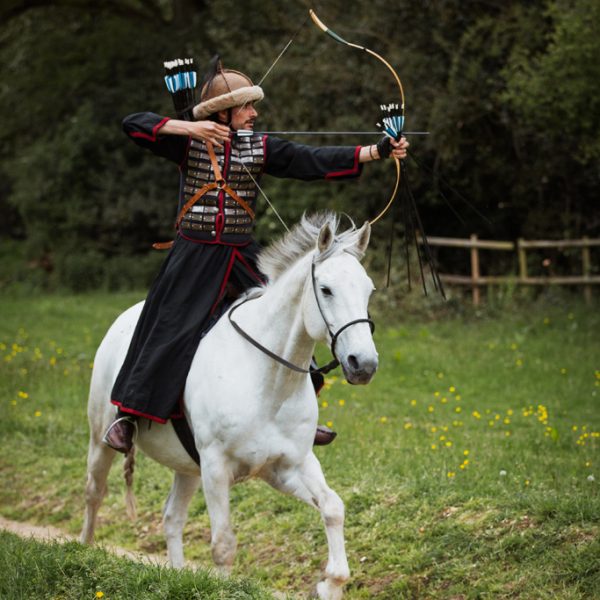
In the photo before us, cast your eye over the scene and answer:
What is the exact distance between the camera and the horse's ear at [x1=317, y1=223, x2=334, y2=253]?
524cm

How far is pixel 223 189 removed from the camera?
20.1 feet

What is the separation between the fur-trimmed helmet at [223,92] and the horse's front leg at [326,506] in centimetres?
214

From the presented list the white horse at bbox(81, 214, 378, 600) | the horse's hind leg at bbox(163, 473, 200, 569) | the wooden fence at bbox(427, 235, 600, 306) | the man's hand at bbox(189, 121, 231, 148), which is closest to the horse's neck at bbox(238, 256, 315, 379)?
the white horse at bbox(81, 214, 378, 600)

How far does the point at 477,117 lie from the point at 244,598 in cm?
1379

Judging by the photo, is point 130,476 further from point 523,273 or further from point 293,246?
point 523,273

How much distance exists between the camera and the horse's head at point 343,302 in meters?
4.85

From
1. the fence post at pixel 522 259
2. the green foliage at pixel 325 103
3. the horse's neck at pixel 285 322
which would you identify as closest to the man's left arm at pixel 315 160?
the horse's neck at pixel 285 322

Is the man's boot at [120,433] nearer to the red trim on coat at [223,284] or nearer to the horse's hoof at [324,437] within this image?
the red trim on coat at [223,284]

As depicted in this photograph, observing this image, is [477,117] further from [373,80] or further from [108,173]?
[108,173]

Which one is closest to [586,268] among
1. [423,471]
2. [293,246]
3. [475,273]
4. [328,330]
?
[475,273]

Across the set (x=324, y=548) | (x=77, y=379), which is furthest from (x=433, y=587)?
(x=77, y=379)

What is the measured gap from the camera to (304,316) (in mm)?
5430

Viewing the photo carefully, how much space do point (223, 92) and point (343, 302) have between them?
187 centimetres

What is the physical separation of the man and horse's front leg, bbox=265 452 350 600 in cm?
84
